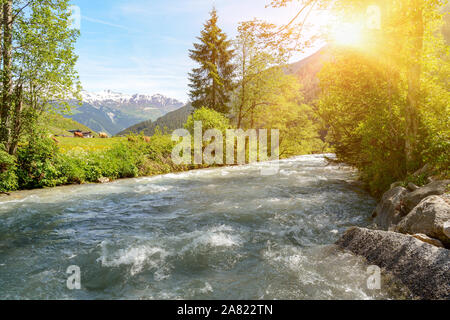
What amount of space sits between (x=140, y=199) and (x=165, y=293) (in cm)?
804

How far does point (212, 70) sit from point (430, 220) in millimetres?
34166

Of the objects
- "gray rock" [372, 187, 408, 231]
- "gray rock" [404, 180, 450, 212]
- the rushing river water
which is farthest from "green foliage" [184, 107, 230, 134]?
"gray rock" [404, 180, 450, 212]

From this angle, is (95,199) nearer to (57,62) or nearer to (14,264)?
(14,264)

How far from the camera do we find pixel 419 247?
14.2ft

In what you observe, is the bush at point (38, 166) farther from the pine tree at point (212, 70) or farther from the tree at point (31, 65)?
the pine tree at point (212, 70)

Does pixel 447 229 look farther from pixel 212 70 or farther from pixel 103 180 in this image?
pixel 212 70

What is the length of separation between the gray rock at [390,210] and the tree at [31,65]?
51.8 ft

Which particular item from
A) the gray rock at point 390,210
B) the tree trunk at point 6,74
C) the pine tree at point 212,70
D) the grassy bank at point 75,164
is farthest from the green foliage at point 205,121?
the gray rock at point 390,210

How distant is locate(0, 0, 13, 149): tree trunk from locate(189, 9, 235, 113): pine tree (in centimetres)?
2422

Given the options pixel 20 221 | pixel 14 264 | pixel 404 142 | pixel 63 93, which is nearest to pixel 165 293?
pixel 14 264

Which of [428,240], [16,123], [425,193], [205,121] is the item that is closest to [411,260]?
[428,240]

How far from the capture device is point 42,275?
4.88m

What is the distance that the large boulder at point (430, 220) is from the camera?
4.66 m

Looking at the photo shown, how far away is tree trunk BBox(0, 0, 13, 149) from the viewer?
41.7 ft
